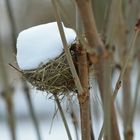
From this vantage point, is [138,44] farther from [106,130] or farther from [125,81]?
[106,130]

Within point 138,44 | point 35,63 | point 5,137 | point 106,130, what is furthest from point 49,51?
point 5,137

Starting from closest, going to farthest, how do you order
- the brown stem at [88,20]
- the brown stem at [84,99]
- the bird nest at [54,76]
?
1. the brown stem at [88,20]
2. the brown stem at [84,99]
3. the bird nest at [54,76]

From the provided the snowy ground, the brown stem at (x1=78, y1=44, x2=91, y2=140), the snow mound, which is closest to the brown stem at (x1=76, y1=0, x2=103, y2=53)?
the brown stem at (x1=78, y1=44, x2=91, y2=140)

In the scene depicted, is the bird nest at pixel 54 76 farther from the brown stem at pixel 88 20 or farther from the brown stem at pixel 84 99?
the brown stem at pixel 88 20

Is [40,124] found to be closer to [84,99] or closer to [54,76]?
[54,76]

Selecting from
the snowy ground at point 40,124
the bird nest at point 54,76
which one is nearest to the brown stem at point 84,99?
the bird nest at point 54,76

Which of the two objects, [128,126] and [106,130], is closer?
[106,130]
